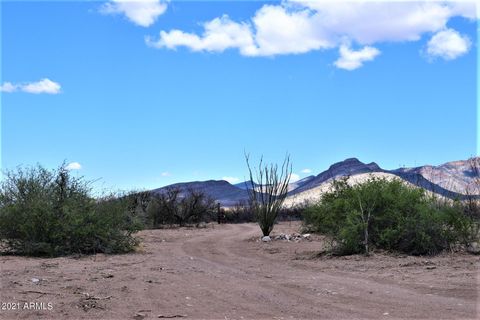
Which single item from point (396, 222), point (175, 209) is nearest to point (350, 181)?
point (175, 209)

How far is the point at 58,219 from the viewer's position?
1672 cm

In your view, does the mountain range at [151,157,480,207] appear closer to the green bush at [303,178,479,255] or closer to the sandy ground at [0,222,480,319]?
the green bush at [303,178,479,255]

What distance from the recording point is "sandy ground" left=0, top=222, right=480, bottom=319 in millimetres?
7891

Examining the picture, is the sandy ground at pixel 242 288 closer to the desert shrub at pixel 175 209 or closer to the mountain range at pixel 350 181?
the mountain range at pixel 350 181

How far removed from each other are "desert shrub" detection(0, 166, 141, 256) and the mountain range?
11.1 m

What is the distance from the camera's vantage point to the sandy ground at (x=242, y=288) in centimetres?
789

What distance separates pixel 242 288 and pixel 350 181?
3709cm

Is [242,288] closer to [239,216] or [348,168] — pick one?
[239,216]

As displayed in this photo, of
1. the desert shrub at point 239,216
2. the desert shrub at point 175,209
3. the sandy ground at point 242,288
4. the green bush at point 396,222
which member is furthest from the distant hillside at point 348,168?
the sandy ground at point 242,288

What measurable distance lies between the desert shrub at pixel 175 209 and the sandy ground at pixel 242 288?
24429mm

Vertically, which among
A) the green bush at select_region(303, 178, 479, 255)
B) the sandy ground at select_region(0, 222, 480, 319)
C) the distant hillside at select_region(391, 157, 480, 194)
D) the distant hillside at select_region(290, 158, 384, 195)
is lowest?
the sandy ground at select_region(0, 222, 480, 319)

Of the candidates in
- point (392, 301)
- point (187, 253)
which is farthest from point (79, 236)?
point (392, 301)

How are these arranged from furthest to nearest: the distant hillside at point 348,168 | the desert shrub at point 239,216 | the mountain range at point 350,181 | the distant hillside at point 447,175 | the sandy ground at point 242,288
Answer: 1. the distant hillside at point 348,168
2. the desert shrub at point 239,216
3. the mountain range at point 350,181
4. the distant hillside at point 447,175
5. the sandy ground at point 242,288

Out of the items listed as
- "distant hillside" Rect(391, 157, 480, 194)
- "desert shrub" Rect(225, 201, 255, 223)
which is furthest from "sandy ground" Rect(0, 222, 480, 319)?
"desert shrub" Rect(225, 201, 255, 223)
